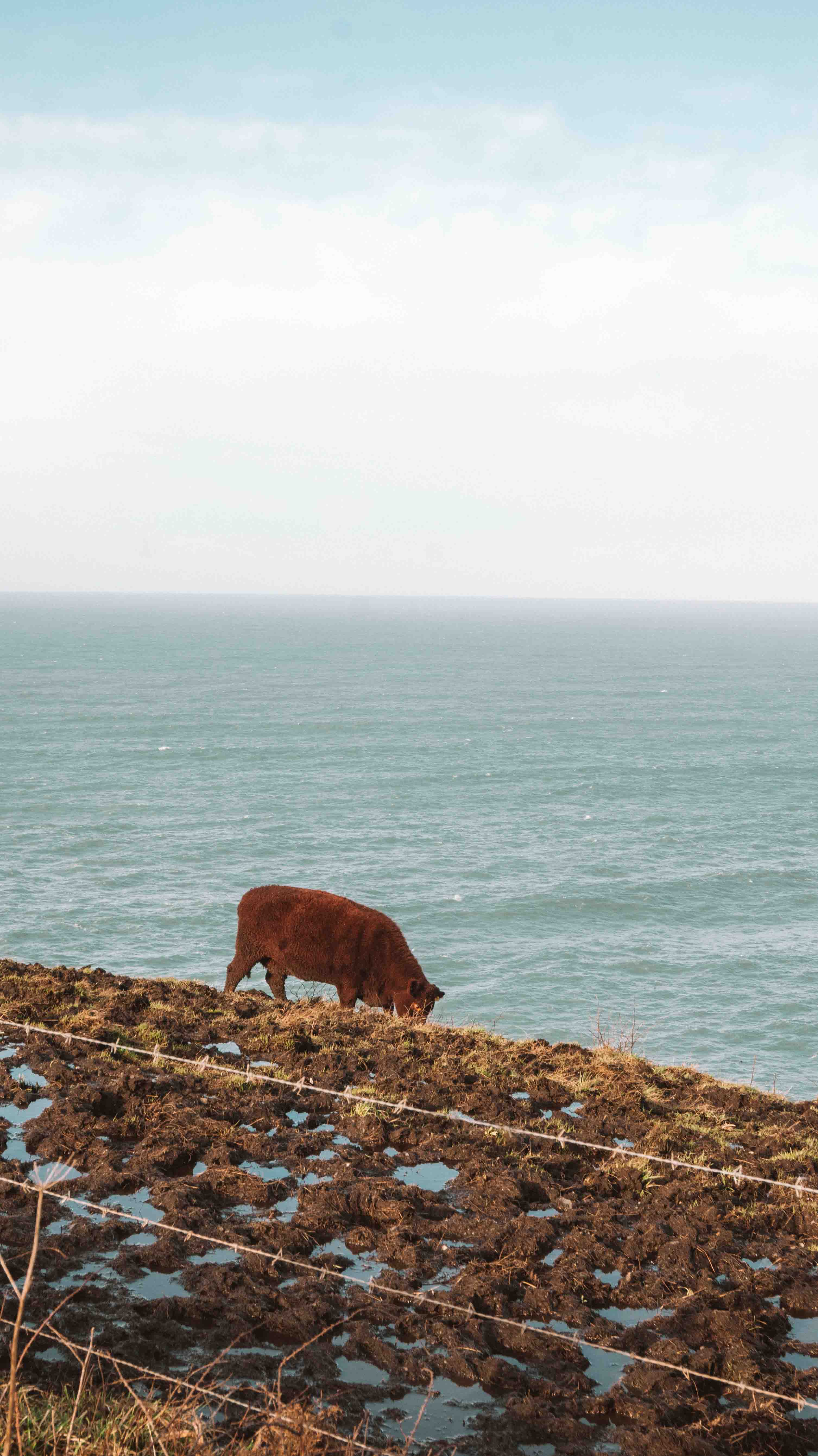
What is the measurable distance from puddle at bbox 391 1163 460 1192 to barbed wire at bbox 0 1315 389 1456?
3414 mm

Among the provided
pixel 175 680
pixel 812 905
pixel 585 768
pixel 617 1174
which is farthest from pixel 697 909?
pixel 175 680

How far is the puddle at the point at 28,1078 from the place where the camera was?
11.3 metres

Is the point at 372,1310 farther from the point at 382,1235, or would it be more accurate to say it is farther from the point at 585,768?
the point at 585,768

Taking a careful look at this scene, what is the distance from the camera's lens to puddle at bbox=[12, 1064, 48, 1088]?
37.1 feet

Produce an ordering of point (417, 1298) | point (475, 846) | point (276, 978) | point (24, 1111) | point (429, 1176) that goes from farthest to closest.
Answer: point (475, 846) → point (276, 978) → point (24, 1111) → point (429, 1176) → point (417, 1298)

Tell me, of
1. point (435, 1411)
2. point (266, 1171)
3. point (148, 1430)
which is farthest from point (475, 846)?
point (148, 1430)

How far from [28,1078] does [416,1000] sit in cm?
604

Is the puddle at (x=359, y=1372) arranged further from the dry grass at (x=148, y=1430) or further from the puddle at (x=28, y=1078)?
the puddle at (x=28, y=1078)

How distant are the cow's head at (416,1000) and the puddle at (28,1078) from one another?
5715mm

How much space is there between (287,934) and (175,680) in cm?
13382

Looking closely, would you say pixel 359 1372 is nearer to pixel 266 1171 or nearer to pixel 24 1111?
pixel 266 1171

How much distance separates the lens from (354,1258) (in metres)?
8.34

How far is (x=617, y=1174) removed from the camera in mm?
10078

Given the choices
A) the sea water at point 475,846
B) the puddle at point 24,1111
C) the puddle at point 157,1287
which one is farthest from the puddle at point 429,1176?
the sea water at point 475,846
